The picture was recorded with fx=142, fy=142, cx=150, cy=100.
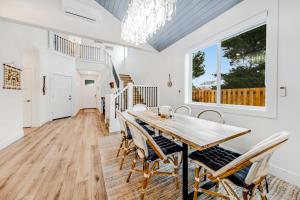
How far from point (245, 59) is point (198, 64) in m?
1.24

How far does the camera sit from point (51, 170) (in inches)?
83.7

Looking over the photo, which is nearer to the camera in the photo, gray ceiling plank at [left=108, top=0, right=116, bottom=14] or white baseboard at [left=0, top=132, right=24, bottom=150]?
white baseboard at [left=0, top=132, right=24, bottom=150]

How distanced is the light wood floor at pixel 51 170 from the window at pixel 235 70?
2.68m

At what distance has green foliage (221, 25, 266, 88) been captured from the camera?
2.34 meters

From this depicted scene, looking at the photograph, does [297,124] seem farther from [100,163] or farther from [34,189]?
[34,189]

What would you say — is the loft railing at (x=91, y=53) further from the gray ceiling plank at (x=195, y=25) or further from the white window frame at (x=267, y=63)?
the white window frame at (x=267, y=63)

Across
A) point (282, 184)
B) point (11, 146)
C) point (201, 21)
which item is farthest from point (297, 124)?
point (11, 146)

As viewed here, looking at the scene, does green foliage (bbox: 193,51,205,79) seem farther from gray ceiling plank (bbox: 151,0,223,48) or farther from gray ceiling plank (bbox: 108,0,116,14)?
gray ceiling plank (bbox: 108,0,116,14)

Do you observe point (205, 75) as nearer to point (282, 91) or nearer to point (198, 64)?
point (198, 64)

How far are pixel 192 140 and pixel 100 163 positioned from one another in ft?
5.84

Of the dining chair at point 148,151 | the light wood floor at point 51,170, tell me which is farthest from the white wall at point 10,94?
the dining chair at point 148,151

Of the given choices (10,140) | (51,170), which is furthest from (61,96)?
(51,170)

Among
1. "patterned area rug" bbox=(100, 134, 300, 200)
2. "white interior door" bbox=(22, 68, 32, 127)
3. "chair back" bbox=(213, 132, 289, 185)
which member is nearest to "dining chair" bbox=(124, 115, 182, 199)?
"patterned area rug" bbox=(100, 134, 300, 200)

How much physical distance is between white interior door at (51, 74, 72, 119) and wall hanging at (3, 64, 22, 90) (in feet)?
8.57
